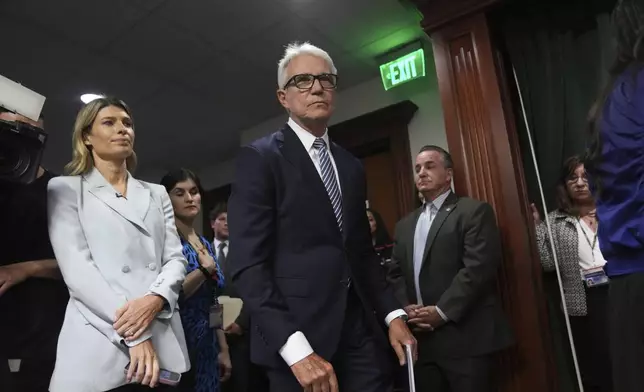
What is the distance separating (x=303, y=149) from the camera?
1.16m

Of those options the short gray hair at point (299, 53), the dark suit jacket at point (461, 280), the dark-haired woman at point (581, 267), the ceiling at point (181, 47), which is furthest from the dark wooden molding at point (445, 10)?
the short gray hair at point (299, 53)

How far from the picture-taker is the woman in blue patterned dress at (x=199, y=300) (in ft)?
5.32

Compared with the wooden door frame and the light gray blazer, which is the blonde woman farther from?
the wooden door frame

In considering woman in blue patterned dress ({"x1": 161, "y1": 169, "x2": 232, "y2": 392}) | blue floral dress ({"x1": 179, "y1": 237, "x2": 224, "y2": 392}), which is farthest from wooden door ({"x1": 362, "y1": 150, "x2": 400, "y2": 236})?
blue floral dress ({"x1": 179, "y1": 237, "x2": 224, "y2": 392})

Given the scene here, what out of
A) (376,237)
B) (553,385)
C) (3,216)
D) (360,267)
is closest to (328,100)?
(360,267)

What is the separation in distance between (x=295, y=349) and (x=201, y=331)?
0.81 metres

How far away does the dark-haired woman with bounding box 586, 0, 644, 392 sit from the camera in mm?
1065

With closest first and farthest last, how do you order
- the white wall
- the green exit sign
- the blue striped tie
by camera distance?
the blue striped tie, the green exit sign, the white wall

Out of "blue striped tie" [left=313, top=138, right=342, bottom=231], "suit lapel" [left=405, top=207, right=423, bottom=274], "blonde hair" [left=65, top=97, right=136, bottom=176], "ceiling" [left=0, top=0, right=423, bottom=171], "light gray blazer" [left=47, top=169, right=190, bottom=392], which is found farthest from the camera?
"ceiling" [left=0, top=0, right=423, bottom=171]

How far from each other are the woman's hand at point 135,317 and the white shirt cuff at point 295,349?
1.07 feet

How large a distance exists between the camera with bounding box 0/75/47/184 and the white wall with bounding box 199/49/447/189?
2804 mm

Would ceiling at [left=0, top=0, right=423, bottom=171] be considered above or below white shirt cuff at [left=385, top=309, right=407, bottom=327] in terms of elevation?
above

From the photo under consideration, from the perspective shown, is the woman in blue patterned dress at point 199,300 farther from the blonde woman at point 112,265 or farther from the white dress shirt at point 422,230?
the white dress shirt at point 422,230

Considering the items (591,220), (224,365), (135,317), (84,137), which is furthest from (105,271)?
(591,220)
